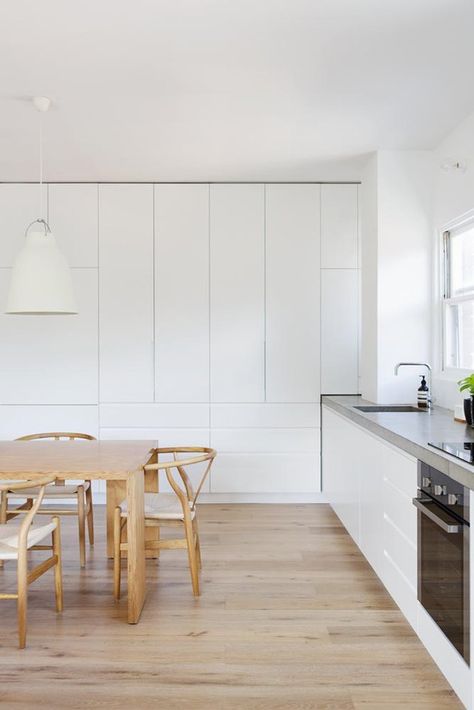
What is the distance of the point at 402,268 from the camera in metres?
4.26

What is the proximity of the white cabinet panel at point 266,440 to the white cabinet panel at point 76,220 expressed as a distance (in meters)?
1.78

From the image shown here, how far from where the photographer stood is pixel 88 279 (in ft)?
16.2

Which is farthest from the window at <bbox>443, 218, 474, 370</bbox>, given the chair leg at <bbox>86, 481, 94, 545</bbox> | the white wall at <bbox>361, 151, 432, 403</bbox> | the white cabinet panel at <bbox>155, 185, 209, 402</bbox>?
the chair leg at <bbox>86, 481, 94, 545</bbox>

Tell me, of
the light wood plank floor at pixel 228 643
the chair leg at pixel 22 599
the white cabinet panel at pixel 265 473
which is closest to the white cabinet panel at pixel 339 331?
the white cabinet panel at pixel 265 473

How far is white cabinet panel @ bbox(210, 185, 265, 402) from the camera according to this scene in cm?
493

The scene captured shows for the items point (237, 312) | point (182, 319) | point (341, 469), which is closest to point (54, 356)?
point (182, 319)

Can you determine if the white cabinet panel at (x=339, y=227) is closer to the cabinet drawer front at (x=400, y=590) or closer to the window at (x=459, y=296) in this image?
the window at (x=459, y=296)

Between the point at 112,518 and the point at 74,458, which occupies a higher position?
the point at 74,458

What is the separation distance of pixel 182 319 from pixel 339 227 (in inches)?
58.7

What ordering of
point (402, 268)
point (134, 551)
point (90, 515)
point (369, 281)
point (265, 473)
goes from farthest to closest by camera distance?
point (265, 473) < point (369, 281) < point (402, 268) < point (90, 515) < point (134, 551)

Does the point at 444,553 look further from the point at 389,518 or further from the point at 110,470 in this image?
the point at 110,470

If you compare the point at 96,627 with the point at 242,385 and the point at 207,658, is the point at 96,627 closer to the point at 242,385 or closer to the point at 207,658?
the point at 207,658

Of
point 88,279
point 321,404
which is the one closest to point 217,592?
point 321,404

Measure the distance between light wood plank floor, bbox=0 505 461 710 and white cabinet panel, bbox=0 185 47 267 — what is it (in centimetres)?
255
